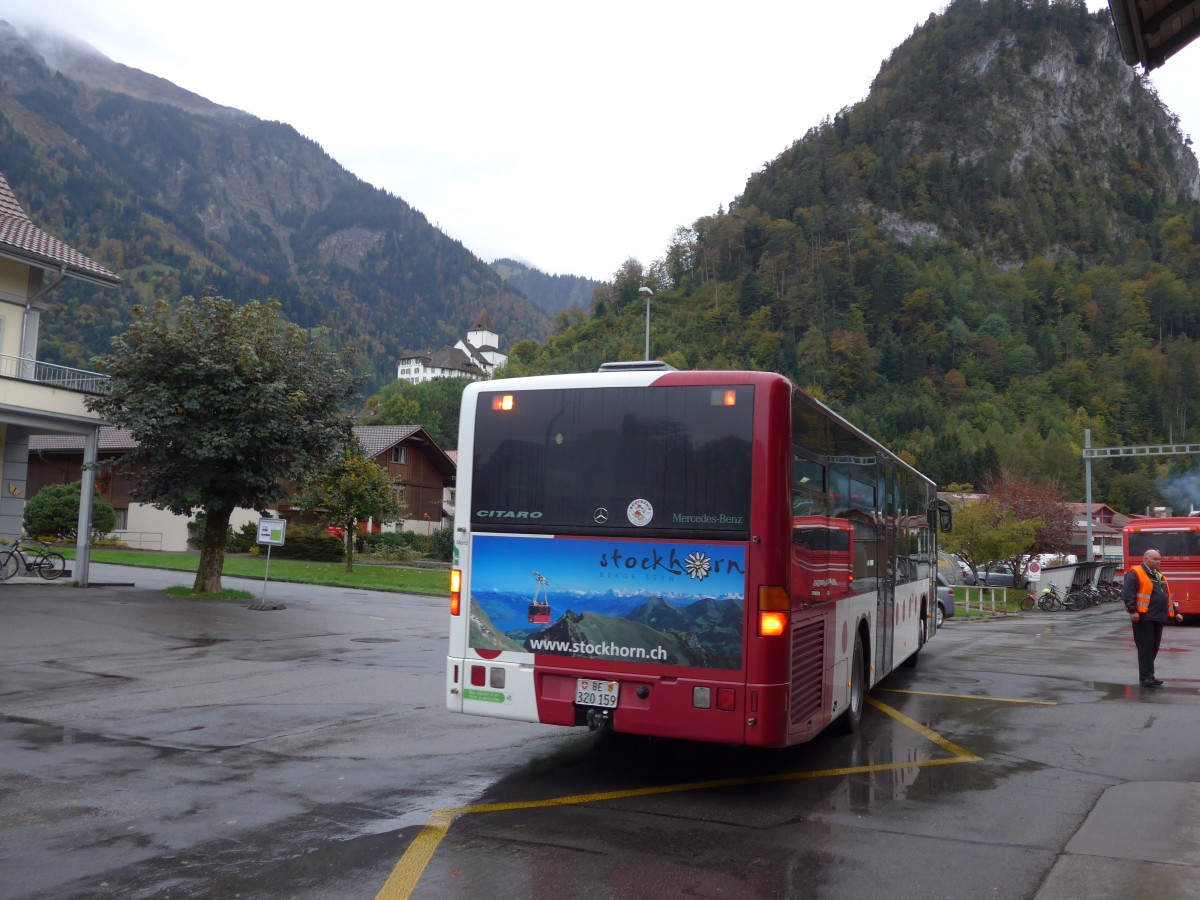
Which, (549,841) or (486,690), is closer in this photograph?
(549,841)

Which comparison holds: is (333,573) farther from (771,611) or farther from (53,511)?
(771,611)

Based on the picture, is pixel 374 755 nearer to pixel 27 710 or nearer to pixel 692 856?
pixel 692 856

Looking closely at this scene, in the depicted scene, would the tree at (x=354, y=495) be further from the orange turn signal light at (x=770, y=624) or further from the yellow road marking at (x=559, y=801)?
the orange turn signal light at (x=770, y=624)

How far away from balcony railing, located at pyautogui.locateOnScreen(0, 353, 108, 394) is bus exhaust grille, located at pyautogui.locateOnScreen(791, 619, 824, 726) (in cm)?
1936

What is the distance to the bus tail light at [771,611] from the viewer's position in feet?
22.6

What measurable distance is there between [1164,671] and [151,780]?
48.8 ft

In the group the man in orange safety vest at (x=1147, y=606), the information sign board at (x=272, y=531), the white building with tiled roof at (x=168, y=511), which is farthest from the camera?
the white building with tiled roof at (x=168, y=511)

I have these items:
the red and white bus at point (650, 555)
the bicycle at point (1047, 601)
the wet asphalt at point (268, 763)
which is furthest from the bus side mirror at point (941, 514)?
the bicycle at point (1047, 601)

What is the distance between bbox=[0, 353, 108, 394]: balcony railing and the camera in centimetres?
2317

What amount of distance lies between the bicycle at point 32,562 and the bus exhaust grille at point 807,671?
21.2 metres

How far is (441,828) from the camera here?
6195 millimetres

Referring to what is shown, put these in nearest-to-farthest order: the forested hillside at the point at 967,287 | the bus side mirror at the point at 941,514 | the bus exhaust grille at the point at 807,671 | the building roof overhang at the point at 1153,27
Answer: the building roof overhang at the point at 1153,27 → the bus exhaust grille at the point at 807,671 → the bus side mirror at the point at 941,514 → the forested hillside at the point at 967,287

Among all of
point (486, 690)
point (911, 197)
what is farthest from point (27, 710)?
point (911, 197)

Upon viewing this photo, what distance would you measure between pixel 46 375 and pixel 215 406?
6797mm
